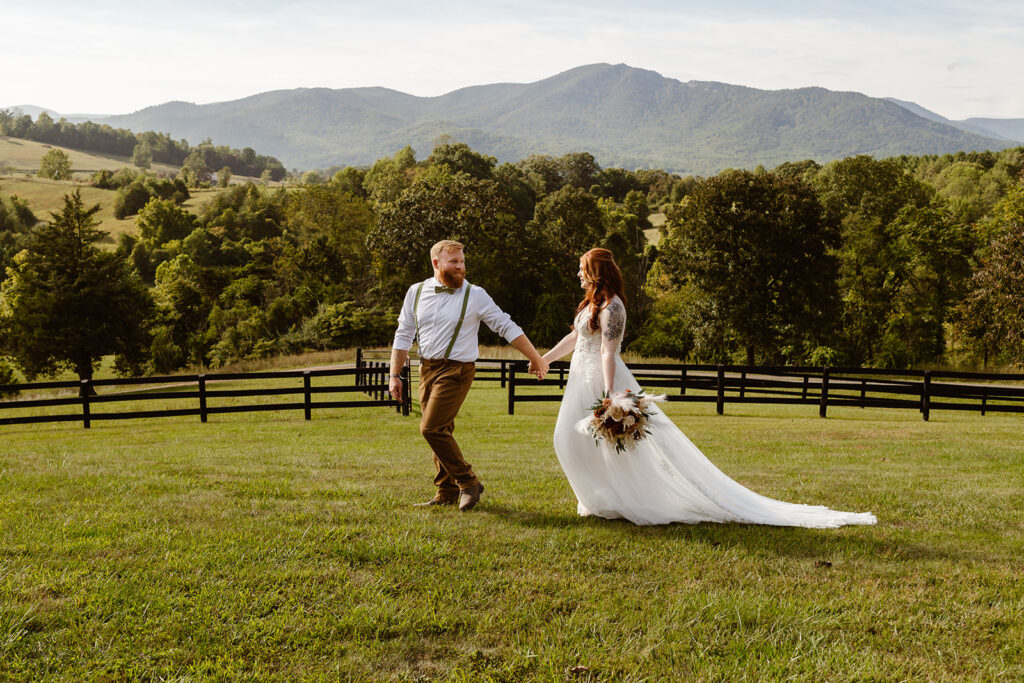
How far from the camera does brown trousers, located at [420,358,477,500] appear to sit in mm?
6262

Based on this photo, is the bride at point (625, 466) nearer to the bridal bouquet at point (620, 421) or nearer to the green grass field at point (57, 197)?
the bridal bouquet at point (620, 421)

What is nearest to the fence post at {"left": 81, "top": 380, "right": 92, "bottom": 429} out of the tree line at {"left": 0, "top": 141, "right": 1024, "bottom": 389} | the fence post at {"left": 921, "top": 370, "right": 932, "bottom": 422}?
the fence post at {"left": 921, "top": 370, "right": 932, "bottom": 422}

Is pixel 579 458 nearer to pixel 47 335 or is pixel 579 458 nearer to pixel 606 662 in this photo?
pixel 606 662

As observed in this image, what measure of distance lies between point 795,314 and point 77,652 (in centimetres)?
4005

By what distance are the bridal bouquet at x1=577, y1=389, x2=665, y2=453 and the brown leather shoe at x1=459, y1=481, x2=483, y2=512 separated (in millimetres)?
1135

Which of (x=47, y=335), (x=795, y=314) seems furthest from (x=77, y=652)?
(x=47, y=335)

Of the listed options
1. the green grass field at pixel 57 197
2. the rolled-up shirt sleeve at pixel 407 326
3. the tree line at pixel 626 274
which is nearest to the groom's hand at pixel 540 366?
the rolled-up shirt sleeve at pixel 407 326

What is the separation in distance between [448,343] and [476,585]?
243cm

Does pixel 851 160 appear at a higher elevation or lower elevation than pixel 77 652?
higher

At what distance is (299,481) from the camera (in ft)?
24.7

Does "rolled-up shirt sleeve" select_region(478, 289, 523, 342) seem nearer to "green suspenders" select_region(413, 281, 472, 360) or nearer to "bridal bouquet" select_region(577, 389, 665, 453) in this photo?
"green suspenders" select_region(413, 281, 472, 360)

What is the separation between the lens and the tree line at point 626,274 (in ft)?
128

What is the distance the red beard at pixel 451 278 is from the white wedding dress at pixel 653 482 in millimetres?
1149

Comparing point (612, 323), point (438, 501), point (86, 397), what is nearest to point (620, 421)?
point (612, 323)
